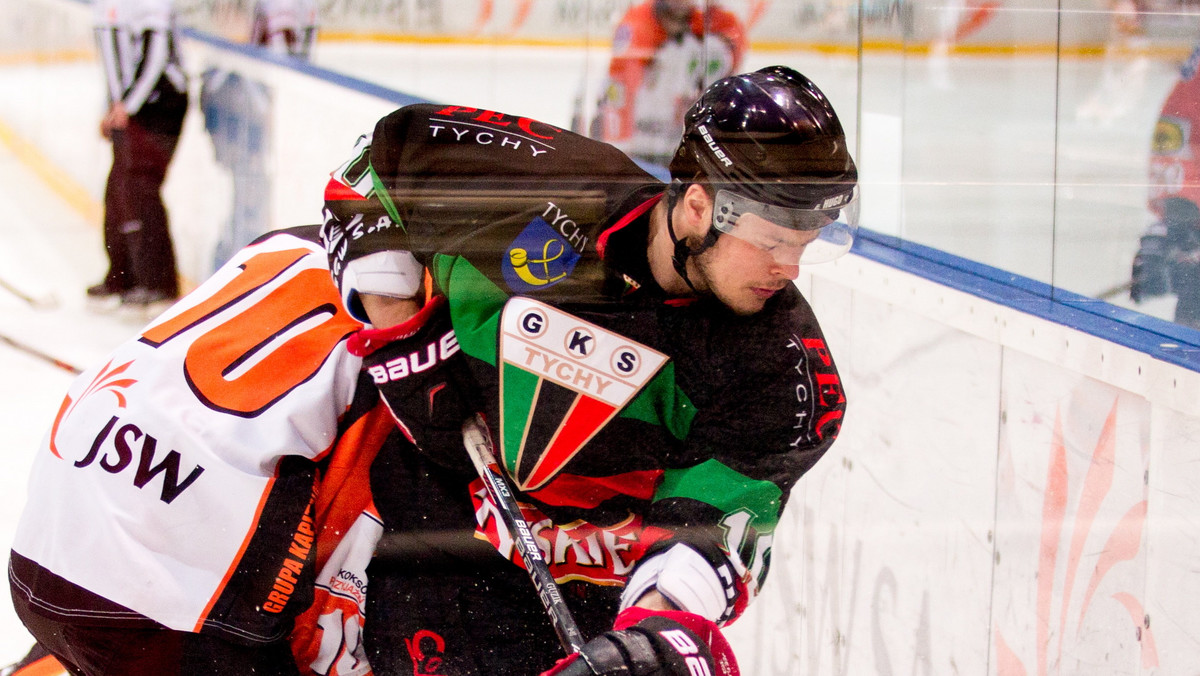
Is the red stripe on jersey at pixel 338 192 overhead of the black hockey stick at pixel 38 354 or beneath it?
overhead

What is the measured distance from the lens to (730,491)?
40.7 inches

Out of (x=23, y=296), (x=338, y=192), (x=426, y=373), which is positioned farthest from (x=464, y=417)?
(x=23, y=296)

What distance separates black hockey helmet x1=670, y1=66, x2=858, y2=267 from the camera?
979 mm

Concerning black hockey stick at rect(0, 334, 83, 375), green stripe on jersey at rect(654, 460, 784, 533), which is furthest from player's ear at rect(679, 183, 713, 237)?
black hockey stick at rect(0, 334, 83, 375)

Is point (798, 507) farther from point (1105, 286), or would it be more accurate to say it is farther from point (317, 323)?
point (317, 323)

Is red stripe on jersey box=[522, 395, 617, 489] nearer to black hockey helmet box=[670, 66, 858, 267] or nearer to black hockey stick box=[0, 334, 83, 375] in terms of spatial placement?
black hockey helmet box=[670, 66, 858, 267]

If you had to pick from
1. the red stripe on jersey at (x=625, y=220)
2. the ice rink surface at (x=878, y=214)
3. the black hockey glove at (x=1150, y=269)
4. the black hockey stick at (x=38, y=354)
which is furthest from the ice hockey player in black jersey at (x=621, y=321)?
the black hockey stick at (x=38, y=354)

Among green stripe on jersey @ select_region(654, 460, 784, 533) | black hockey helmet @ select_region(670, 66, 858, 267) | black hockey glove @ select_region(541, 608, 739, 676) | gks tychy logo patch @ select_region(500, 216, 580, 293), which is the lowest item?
black hockey glove @ select_region(541, 608, 739, 676)

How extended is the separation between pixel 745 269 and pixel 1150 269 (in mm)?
505

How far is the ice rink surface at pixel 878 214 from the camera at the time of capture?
129 centimetres

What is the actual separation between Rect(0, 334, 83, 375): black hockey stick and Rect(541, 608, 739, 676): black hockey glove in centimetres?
77

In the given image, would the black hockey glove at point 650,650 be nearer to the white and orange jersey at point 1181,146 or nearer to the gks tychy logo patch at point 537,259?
the gks tychy logo patch at point 537,259

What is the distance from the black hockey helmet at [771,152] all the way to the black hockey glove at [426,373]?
0.92 feet

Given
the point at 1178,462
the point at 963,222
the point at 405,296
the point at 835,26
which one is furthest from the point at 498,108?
the point at 1178,462
